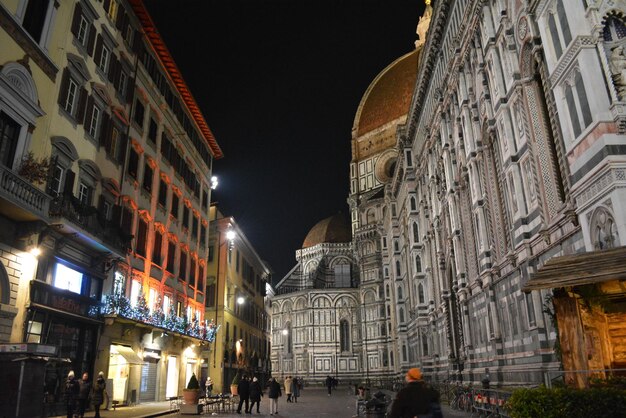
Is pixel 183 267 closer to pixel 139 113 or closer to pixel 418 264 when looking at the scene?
pixel 139 113

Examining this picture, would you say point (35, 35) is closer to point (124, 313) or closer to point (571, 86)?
point (124, 313)

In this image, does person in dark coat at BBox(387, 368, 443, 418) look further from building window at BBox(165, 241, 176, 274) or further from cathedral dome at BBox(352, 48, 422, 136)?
cathedral dome at BBox(352, 48, 422, 136)

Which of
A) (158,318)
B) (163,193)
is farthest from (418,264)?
(158,318)

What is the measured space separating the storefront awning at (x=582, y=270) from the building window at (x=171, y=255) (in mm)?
24212

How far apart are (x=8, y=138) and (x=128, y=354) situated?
40.1 ft

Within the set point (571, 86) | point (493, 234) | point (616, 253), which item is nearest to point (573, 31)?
point (571, 86)

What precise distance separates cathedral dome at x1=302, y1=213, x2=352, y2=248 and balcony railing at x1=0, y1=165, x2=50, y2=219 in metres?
77.5

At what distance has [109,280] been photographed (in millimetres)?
22875

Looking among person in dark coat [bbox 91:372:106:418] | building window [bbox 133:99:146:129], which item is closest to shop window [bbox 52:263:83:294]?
person in dark coat [bbox 91:372:106:418]

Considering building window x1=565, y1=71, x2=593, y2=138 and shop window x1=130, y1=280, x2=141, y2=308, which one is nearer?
building window x1=565, y1=71, x2=593, y2=138

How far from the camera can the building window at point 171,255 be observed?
3155 centimetres

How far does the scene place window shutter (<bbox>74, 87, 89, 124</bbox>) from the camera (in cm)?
2107

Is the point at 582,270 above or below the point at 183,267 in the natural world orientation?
below

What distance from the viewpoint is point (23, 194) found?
620 inches
